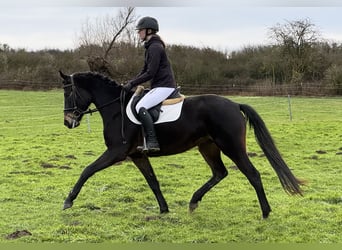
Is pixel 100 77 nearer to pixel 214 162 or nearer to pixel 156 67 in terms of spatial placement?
pixel 156 67

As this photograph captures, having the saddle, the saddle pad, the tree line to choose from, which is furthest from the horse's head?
the tree line

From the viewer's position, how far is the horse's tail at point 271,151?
19.0ft

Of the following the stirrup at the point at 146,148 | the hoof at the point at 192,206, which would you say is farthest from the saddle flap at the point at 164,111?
the hoof at the point at 192,206

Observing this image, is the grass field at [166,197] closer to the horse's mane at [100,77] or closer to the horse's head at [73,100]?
the horse's head at [73,100]

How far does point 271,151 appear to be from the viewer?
5934 millimetres

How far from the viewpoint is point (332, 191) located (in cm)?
720

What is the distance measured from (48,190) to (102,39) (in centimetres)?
1267

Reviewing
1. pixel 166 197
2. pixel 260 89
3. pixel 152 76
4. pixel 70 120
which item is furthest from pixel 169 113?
pixel 260 89

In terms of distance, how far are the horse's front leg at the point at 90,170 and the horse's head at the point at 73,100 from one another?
0.80m

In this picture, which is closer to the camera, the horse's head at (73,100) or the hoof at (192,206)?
the hoof at (192,206)

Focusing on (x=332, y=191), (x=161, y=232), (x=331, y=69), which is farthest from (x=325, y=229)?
(x=331, y=69)

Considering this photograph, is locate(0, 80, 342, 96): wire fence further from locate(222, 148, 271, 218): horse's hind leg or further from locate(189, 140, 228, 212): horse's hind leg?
locate(222, 148, 271, 218): horse's hind leg

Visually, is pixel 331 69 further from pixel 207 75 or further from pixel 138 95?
pixel 138 95

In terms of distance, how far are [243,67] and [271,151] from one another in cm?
2350
